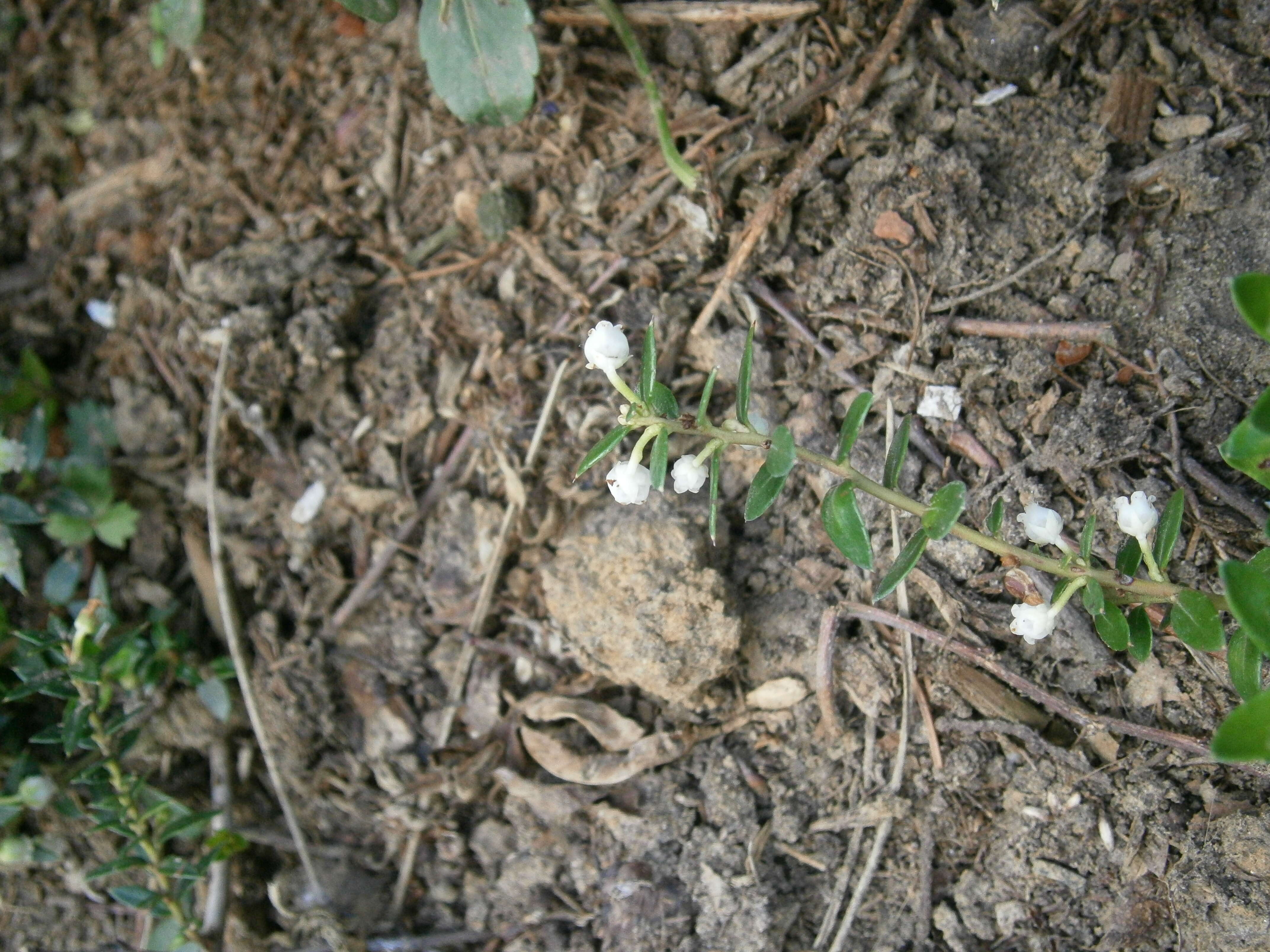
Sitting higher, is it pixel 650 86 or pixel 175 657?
pixel 650 86

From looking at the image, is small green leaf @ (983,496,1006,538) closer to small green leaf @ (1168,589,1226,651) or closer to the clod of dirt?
small green leaf @ (1168,589,1226,651)

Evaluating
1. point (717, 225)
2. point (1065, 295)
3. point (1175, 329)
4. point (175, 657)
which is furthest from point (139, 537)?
point (1175, 329)

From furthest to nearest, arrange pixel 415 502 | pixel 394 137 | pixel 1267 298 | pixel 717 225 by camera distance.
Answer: pixel 394 137, pixel 415 502, pixel 717 225, pixel 1267 298

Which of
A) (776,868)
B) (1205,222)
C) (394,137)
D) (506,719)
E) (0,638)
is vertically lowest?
(776,868)

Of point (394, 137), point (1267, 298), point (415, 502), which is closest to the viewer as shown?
point (1267, 298)

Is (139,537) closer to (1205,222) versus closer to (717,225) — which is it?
(717,225)

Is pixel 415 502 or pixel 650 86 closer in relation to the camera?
pixel 650 86

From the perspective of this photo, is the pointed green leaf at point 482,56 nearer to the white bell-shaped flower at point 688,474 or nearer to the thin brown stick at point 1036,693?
the white bell-shaped flower at point 688,474

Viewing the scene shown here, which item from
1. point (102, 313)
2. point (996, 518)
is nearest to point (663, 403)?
point (996, 518)

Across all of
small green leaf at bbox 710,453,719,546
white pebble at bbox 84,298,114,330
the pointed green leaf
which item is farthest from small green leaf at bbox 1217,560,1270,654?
white pebble at bbox 84,298,114,330
